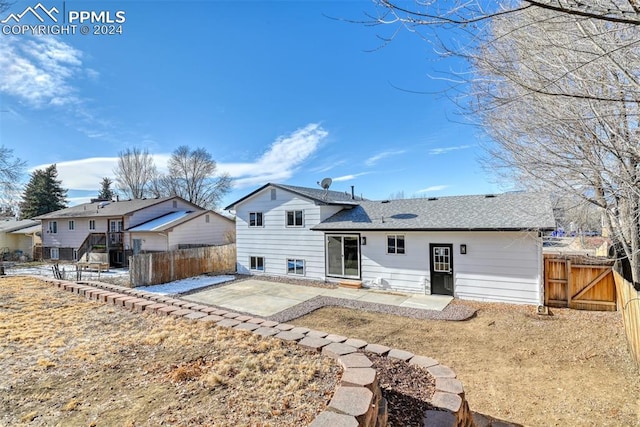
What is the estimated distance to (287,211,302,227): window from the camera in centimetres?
1345

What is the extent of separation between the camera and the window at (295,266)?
13.4 meters

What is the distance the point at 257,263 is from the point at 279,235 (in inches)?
78.2

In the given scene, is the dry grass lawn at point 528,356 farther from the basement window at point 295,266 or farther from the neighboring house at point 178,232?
the neighboring house at point 178,232

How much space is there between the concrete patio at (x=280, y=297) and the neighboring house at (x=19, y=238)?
2692 cm

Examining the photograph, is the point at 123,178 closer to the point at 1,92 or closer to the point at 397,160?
the point at 1,92

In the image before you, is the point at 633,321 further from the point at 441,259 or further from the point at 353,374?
the point at 353,374

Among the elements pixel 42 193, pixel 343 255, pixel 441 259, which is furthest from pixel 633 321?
pixel 42 193

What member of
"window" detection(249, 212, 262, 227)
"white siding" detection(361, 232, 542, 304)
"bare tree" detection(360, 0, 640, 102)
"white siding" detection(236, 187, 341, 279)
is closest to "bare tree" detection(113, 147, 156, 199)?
"white siding" detection(236, 187, 341, 279)

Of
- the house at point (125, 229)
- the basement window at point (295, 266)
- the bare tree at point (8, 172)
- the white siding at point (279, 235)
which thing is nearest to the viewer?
the white siding at point (279, 235)

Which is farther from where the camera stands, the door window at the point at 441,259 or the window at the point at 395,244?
the window at the point at 395,244

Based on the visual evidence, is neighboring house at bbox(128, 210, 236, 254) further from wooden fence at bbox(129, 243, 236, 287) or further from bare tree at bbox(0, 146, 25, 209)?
bare tree at bbox(0, 146, 25, 209)

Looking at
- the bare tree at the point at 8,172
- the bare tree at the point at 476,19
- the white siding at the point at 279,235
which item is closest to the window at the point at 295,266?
the white siding at the point at 279,235

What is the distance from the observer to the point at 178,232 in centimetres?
1883

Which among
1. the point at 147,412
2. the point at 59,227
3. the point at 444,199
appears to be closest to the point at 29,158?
the point at 59,227
